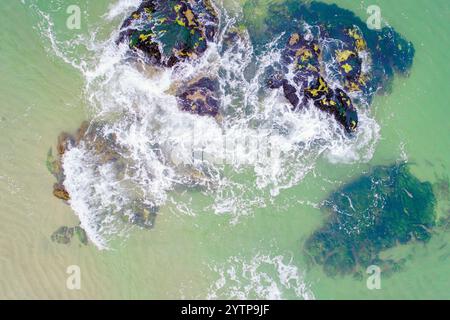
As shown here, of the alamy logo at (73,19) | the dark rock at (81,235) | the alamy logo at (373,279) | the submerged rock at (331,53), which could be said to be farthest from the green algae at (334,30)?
the dark rock at (81,235)

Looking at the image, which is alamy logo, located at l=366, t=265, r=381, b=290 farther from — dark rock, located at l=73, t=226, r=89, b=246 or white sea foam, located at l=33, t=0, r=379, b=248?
dark rock, located at l=73, t=226, r=89, b=246

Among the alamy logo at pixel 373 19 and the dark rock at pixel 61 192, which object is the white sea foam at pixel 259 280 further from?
the alamy logo at pixel 373 19

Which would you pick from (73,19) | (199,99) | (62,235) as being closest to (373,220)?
(199,99)

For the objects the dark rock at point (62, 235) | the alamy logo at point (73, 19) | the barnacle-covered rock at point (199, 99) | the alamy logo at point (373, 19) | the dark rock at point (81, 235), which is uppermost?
the alamy logo at point (373, 19)

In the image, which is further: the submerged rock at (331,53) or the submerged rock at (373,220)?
the submerged rock at (373,220)

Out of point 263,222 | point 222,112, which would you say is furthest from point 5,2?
point 263,222

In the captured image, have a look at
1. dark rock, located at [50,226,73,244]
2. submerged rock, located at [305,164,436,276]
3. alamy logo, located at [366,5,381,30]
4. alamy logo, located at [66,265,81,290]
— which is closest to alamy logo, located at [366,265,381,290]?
submerged rock, located at [305,164,436,276]
